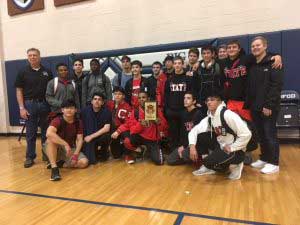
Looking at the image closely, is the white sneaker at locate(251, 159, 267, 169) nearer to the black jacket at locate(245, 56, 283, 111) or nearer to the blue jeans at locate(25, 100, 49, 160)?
the black jacket at locate(245, 56, 283, 111)

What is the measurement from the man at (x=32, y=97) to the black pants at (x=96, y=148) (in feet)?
2.58

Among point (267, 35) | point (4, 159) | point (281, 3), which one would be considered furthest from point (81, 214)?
point (281, 3)

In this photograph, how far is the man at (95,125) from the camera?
409 cm

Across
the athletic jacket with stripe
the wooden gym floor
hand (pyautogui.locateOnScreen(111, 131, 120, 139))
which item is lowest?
the wooden gym floor

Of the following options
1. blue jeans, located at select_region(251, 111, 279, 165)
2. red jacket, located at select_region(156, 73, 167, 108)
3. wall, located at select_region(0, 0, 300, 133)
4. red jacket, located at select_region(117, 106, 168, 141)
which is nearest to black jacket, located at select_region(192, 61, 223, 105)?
red jacket, located at select_region(156, 73, 167, 108)

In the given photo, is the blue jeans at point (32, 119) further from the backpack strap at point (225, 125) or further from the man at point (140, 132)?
the backpack strap at point (225, 125)

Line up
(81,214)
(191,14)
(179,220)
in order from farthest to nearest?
(191,14), (81,214), (179,220)

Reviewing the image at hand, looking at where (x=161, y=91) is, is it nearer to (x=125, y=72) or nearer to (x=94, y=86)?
(x=125, y=72)

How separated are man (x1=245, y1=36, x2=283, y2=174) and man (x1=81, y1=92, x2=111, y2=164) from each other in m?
1.96

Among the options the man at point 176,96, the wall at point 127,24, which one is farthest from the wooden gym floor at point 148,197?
the wall at point 127,24

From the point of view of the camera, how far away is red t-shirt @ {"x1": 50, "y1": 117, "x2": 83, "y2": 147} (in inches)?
148

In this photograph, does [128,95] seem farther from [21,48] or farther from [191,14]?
[21,48]

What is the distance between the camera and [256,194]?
2.78 m

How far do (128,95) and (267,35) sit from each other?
253 cm
